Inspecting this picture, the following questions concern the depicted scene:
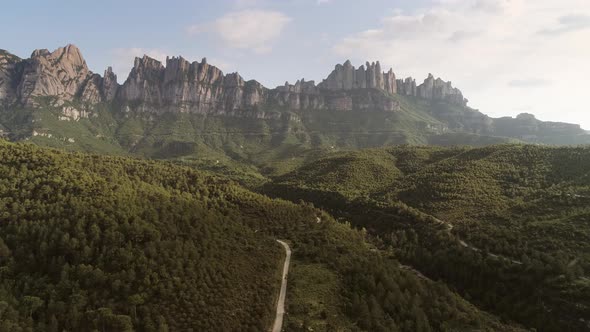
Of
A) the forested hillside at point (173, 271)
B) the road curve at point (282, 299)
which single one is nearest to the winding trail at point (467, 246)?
the forested hillside at point (173, 271)

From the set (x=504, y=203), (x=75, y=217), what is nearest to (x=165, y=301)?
(x=75, y=217)

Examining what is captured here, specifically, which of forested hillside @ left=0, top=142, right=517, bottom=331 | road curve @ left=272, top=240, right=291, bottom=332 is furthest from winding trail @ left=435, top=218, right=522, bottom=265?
road curve @ left=272, top=240, right=291, bottom=332

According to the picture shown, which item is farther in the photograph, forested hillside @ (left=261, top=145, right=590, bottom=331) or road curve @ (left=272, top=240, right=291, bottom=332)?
forested hillside @ (left=261, top=145, right=590, bottom=331)

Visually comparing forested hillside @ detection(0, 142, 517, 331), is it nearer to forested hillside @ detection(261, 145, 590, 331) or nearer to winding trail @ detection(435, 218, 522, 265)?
forested hillside @ detection(261, 145, 590, 331)

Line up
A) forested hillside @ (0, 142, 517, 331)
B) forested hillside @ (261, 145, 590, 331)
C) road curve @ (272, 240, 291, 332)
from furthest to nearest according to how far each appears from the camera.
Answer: forested hillside @ (261, 145, 590, 331) < road curve @ (272, 240, 291, 332) < forested hillside @ (0, 142, 517, 331)

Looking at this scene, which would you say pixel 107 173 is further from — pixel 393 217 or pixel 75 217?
pixel 393 217

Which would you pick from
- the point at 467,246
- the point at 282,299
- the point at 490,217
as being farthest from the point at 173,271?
the point at 490,217
